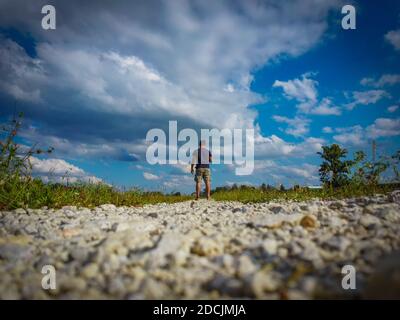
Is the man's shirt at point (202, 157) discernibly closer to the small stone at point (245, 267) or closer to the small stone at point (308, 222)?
the small stone at point (308, 222)

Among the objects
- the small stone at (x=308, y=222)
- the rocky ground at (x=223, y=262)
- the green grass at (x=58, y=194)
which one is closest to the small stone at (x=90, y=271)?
the rocky ground at (x=223, y=262)

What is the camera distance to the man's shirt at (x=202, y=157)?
1466cm

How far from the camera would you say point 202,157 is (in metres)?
14.7

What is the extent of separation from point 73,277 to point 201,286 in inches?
40.8

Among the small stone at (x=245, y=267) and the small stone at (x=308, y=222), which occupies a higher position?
the small stone at (x=308, y=222)

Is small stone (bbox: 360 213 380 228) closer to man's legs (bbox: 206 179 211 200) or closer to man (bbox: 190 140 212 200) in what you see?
man's legs (bbox: 206 179 211 200)

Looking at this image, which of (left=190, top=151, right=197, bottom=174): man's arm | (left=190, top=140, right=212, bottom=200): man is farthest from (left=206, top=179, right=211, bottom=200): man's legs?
(left=190, top=151, right=197, bottom=174): man's arm

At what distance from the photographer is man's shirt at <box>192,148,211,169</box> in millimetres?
14656

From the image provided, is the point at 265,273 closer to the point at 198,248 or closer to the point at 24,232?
the point at 198,248
